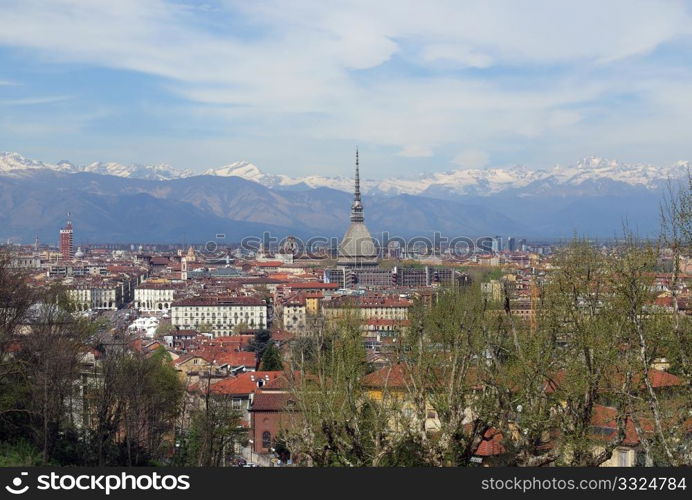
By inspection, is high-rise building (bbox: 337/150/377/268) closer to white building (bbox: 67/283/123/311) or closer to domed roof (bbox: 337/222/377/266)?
domed roof (bbox: 337/222/377/266)

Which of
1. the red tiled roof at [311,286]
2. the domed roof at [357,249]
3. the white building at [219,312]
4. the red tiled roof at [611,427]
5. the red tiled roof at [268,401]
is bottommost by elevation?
the white building at [219,312]

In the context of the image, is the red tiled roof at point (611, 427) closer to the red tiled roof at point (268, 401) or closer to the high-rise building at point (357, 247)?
the red tiled roof at point (268, 401)

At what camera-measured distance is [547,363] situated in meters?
9.84

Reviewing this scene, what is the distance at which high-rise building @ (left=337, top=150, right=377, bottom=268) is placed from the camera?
87.0 metres

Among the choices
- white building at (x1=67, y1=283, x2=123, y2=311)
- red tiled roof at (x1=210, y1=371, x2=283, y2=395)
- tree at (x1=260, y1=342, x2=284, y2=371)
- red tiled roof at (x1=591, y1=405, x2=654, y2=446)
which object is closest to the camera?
red tiled roof at (x1=591, y1=405, x2=654, y2=446)

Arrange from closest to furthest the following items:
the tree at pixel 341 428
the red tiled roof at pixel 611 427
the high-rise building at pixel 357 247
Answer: the tree at pixel 341 428
the red tiled roof at pixel 611 427
the high-rise building at pixel 357 247

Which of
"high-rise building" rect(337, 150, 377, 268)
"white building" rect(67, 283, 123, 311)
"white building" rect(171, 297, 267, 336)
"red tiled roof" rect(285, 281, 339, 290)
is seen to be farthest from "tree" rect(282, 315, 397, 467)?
"high-rise building" rect(337, 150, 377, 268)

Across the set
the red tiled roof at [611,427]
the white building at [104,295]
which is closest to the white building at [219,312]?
the white building at [104,295]

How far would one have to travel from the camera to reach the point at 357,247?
8962cm

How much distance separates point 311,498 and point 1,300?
11561 millimetres

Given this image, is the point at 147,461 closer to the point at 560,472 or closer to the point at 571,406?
the point at 571,406

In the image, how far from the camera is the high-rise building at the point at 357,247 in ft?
285

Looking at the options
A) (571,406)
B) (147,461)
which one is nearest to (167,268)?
(147,461)

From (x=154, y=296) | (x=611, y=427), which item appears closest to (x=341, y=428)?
(x=611, y=427)
